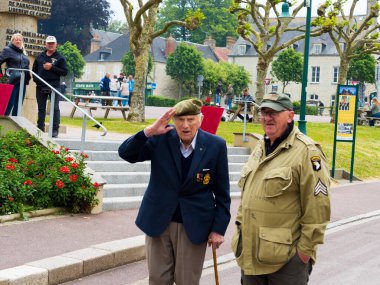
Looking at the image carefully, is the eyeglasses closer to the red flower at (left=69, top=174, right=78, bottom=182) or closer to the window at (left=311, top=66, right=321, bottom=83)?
the red flower at (left=69, top=174, right=78, bottom=182)

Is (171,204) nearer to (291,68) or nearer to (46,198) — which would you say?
(46,198)

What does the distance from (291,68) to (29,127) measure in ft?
215

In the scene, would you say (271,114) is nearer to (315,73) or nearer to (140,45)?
(140,45)

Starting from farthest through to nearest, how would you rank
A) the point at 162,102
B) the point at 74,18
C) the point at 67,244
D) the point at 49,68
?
the point at 74,18 < the point at 162,102 < the point at 49,68 < the point at 67,244

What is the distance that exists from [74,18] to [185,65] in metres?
13.0

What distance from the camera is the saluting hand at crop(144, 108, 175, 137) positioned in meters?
4.77

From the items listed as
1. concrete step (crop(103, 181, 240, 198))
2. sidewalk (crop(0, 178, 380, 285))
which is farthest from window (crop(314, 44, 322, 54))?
sidewalk (crop(0, 178, 380, 285))

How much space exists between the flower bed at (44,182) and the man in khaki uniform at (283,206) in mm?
5782

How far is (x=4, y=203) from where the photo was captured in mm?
9656

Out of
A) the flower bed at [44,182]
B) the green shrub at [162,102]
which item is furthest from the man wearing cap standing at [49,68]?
the green shrub at [162,102]

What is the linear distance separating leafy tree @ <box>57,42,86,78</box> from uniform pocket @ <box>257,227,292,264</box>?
7203 cm

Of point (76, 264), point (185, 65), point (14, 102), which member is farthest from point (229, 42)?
point (76, 264)

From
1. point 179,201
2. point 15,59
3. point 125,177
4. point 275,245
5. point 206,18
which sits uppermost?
point 206,18

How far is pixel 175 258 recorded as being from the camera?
5.02m
